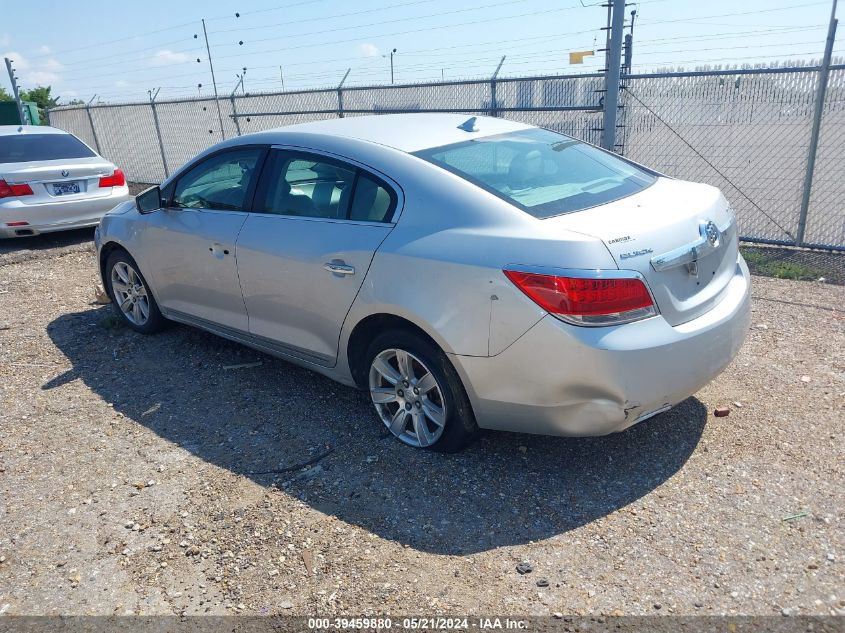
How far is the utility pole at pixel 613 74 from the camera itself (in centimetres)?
734

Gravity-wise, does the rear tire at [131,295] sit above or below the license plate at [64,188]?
below

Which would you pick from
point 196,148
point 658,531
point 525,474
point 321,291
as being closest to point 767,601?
point 658,531

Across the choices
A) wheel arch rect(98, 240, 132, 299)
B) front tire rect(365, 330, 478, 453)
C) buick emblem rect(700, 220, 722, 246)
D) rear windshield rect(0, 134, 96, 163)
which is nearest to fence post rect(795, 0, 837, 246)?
buick emblem rect(700, 220, 722, 246)

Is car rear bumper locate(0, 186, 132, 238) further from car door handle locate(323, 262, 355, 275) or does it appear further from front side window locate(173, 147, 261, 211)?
car door handle locate(323, 262, 355, 275)

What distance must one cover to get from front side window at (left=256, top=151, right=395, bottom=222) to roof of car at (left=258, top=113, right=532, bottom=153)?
8.8 inches

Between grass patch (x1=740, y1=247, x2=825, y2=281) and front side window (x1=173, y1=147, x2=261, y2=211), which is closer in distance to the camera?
front side window (x1=173, y1=147, x2=261, y2=211)

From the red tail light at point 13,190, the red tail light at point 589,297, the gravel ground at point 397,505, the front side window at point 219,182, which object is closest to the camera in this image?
the gravel ground at point 397,505

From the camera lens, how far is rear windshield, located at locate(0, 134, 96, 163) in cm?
902

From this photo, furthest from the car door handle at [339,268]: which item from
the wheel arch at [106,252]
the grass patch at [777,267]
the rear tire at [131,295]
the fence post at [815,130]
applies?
the fence post at [815,130]

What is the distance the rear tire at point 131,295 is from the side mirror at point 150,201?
1.56 feet

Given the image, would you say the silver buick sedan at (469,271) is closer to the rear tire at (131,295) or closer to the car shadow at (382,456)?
the car shadow at (382,456)

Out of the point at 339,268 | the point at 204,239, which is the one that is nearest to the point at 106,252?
the point at 204,239

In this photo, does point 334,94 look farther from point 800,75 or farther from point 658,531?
point 658,531

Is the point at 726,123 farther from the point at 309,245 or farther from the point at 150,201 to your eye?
the point at 150,201
